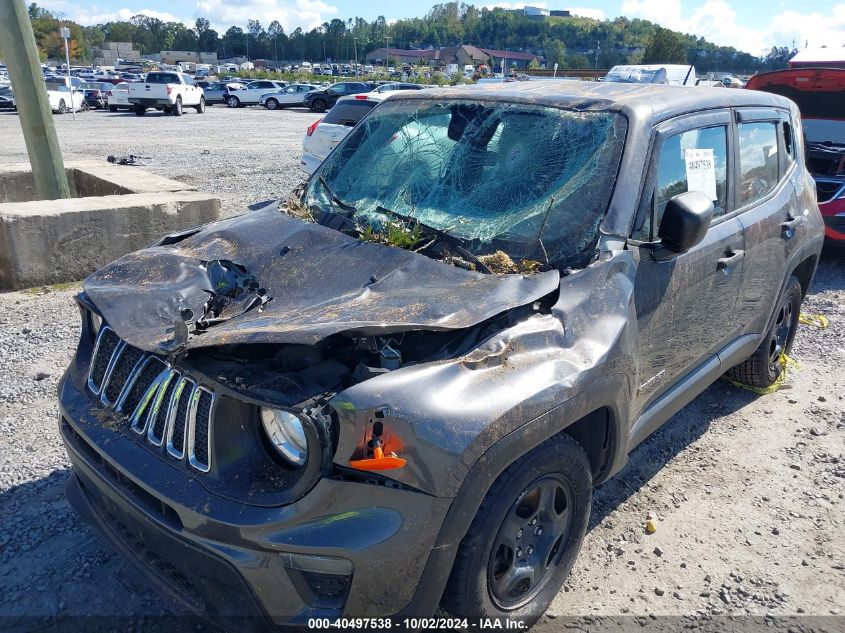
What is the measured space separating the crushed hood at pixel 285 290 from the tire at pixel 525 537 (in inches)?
22.5

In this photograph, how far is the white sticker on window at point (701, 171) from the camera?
3.25 m

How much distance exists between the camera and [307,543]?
6.39 ft

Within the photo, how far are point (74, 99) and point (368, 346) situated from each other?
102ft

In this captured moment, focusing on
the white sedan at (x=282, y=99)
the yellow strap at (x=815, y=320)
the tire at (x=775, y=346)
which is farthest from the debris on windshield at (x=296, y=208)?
the white sedan at (x=282, y=99)

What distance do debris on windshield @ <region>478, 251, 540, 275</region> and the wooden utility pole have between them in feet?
21.2

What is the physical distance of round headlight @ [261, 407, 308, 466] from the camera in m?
2.18

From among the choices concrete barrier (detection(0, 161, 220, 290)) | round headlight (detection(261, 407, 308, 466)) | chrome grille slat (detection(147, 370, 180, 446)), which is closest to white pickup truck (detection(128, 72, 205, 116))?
concrete barrier (detection(0, 161, 220, 290))

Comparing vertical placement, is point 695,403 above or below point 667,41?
below

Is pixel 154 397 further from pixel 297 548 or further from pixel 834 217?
pixel 834 217

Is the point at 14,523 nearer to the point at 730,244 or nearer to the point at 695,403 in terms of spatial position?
the point at 730,244

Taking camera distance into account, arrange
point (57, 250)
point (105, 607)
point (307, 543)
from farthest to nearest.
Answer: point (57, 250), point (105, 607), point (307, 543)

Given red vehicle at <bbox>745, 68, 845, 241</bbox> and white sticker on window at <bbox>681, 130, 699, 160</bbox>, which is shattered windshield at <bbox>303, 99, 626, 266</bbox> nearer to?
white sticker on window at <bbox>681, 130, 699, 160</bbox>

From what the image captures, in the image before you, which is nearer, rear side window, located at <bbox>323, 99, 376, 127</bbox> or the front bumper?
the front bumper

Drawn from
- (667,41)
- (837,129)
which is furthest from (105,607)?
(667,41)
